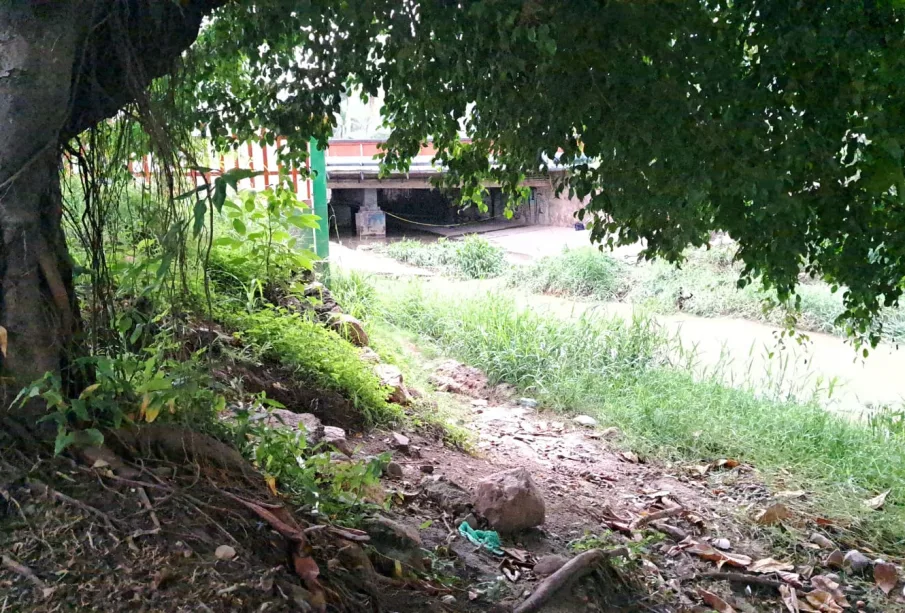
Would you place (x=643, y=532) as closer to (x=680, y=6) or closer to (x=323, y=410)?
(x=323, y=410)

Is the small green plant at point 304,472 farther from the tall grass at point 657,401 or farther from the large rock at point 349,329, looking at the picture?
the tall grass at point 657,401

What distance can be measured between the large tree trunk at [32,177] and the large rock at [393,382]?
112 inches

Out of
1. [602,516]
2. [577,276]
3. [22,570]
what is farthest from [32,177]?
[577,276]

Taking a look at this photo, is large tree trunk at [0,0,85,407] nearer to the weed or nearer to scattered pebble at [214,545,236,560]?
scattered pebble at [214,545,236,560]

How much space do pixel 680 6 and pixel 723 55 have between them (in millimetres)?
207

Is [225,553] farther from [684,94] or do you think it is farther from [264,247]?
[264,247]

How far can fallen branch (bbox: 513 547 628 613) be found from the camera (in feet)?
9.44

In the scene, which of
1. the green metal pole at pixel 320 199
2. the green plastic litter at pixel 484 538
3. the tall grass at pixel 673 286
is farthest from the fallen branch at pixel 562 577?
the tall grass at pixel 673 286

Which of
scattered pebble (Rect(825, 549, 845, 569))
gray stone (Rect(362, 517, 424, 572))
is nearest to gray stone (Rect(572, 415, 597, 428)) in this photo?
scattered pebble (Rect(825, 549, 845, 569))

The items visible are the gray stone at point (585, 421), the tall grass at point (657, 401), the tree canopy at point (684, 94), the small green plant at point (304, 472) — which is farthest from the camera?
the gray stone at point (585, 421)

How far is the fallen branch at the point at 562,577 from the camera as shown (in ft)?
9.44

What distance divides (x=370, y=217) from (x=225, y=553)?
12098 mm

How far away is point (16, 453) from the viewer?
2150 mm

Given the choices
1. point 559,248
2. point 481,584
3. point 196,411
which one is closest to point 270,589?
point 196,411
